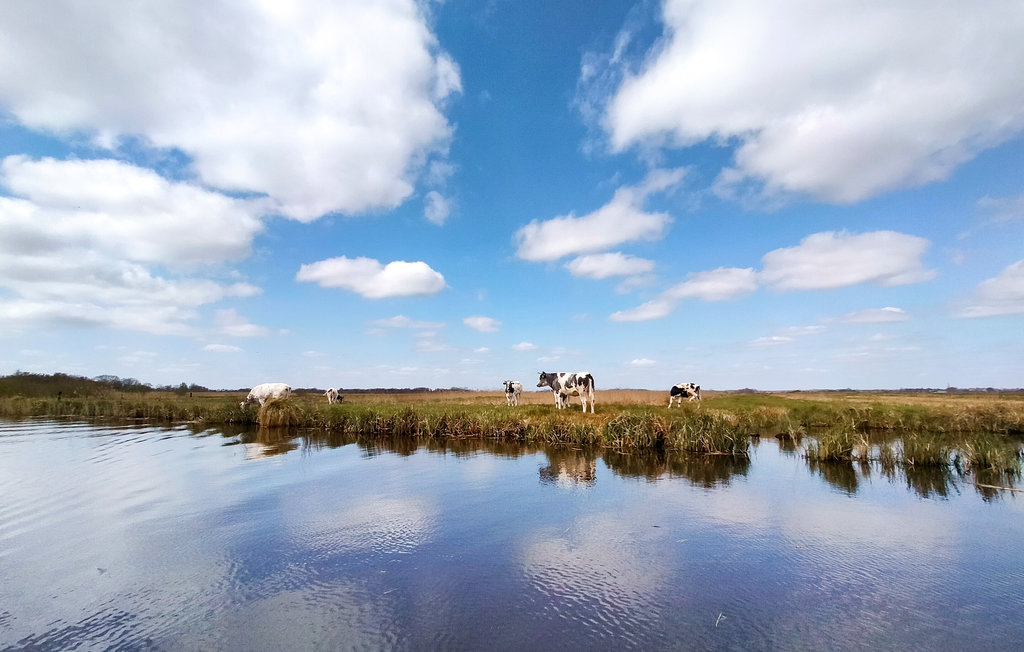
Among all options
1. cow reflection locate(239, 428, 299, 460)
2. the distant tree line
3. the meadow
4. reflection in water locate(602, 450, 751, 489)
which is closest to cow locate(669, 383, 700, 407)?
the meadow

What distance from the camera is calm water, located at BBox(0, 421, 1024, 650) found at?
5062 mm

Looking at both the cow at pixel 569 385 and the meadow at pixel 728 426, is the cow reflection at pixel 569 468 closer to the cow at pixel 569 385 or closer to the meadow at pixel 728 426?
the meadow at pixel 728 426

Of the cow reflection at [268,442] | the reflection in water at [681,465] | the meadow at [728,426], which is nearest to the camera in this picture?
the reflection in water at [681,465]

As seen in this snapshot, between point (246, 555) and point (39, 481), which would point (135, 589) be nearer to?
point (246, 555)

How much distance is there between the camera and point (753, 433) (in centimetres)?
2184

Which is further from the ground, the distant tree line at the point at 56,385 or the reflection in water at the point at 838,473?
the distant tree line at the point at 56,385

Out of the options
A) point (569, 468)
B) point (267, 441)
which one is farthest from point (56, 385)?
point (569, 468)

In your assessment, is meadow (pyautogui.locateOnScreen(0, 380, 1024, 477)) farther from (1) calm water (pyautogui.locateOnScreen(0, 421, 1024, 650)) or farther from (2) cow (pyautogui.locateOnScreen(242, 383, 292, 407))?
(2) cow (pyautogui.locateOnScreen(242, 383, 292, 407))

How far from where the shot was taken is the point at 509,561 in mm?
7059

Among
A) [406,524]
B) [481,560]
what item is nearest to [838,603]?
[481,560]

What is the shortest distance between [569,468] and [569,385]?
517 inches

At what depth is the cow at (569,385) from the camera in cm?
2612

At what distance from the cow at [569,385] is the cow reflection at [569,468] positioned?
27.1ft

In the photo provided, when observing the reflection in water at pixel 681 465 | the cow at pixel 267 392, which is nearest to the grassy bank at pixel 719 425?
the reflection in water at pixel 681 465
